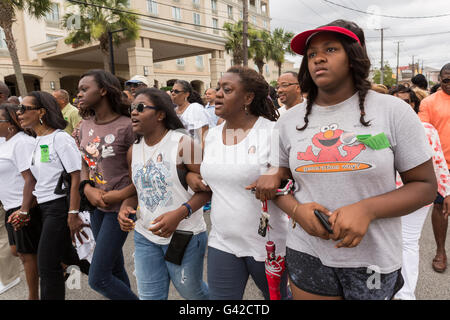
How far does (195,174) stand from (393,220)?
124 centimetres

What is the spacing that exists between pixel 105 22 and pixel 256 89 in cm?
1646

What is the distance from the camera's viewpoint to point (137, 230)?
233 cm

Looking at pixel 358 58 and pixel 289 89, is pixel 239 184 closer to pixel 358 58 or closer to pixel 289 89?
pixel 358 58

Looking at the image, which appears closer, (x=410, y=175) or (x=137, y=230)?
(x=410, y=175)

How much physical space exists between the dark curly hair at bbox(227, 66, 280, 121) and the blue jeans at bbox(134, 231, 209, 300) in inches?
38.2

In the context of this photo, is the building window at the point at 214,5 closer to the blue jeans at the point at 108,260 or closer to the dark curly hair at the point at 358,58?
the blue jeans at the point at 108,260

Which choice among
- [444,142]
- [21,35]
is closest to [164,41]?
[21,35]

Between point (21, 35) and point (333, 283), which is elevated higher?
point (21, 35)

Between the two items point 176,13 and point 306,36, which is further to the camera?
point 176,13

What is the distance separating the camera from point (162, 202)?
219cm

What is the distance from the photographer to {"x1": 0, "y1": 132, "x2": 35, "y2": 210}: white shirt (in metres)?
2.93

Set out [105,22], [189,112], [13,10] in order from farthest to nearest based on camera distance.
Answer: [105,22], [13,10], [189,112]

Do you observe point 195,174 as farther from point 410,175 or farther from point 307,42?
point 410,175

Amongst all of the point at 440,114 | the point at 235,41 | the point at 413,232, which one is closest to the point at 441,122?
the point at 440,114
